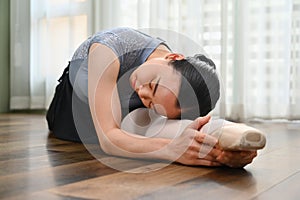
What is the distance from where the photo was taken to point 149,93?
1.19 metres

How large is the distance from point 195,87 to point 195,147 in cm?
19

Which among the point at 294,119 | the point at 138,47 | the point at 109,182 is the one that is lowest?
the point at 294,119

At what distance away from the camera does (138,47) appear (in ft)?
4.65

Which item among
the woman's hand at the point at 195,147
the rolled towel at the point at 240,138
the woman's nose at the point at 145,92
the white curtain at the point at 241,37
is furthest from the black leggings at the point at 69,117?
the white curtain at the point at 241,37

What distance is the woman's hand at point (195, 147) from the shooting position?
3.42ft

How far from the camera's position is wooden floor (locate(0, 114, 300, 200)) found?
836mm

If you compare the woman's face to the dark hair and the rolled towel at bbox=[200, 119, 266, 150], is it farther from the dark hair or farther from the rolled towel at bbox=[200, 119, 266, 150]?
the rolled towel at bbox=[200, 119, 266, 150]

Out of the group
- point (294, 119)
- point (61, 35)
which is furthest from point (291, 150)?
point (61, 35)

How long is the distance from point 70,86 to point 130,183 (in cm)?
80

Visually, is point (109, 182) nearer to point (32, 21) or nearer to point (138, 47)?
point (138, 47)

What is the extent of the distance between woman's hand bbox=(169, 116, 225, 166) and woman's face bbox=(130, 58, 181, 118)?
0.39ft

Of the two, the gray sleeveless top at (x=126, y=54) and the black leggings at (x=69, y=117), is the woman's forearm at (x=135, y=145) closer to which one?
the gray sleeveless top at (x=126, y=54)

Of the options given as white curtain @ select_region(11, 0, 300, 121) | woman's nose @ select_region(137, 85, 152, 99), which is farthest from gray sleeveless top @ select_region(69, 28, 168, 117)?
white curtain @ select_region(11, 0, 300, 121)

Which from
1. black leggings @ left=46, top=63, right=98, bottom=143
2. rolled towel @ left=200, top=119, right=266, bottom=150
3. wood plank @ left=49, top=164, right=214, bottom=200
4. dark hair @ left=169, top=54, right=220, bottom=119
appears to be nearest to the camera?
wood plank @ left=49, top=164, right=214, bottom=200
